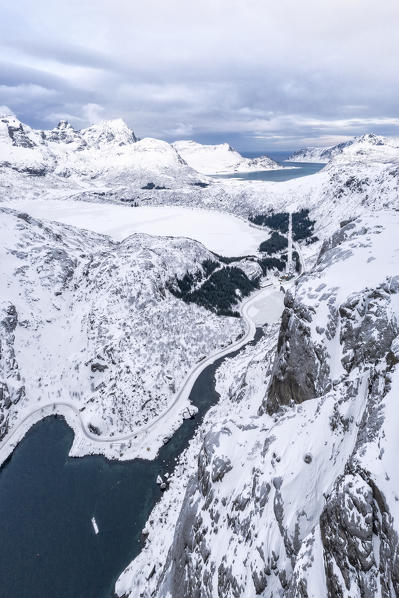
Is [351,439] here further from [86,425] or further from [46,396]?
[46,396]

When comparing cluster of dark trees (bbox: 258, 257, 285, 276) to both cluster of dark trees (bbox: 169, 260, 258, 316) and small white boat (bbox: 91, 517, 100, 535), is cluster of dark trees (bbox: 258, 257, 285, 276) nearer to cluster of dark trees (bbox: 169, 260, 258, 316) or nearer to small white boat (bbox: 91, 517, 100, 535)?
cluster of dark trees (bbox: 169, 260, 258, 316)

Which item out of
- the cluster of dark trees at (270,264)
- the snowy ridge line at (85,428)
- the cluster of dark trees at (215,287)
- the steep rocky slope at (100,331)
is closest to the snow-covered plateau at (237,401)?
the snowy ridge line at (85,428)

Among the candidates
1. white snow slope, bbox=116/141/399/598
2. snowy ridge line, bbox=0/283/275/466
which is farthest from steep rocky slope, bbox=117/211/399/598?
snowy ridge line, bbox=0/283/275/466

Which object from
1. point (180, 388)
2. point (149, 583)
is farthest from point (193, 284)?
point (149, 583)

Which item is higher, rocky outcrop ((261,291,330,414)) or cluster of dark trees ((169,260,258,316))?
rocky outcrop ((261,291,330,414))

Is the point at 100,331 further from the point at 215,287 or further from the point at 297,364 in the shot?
the point at 297,364

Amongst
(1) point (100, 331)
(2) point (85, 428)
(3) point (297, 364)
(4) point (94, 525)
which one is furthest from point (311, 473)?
(1) point (100, 331)

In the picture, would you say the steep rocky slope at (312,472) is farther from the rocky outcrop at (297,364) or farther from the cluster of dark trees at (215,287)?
the cluster of dark trees at (215,287)
